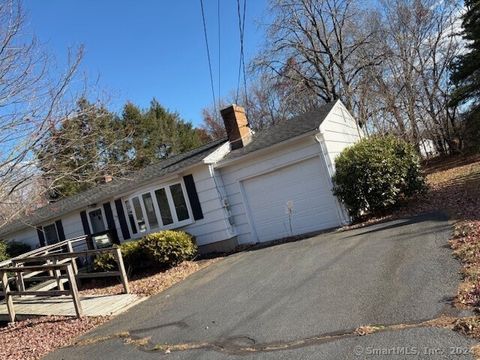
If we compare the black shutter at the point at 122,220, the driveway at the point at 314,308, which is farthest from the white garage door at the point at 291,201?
the black shutter at the point at 122,220

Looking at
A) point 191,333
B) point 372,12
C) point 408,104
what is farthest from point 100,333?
point 372,12

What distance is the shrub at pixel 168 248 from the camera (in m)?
12.5

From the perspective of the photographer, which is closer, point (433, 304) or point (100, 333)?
point (433, 304)

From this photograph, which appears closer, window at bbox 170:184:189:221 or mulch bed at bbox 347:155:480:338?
mulch bed at bbox 347:155:480:338

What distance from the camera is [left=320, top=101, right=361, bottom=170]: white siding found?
43.2ft

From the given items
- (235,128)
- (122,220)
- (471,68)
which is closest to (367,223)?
(235,128)

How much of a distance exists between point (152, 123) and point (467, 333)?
36.9 metres

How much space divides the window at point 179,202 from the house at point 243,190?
0.03 meters

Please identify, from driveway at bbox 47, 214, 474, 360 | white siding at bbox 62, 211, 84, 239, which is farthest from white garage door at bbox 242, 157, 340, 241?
white siding at bbox 62, 211, 84, 239

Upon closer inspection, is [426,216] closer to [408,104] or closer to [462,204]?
[462,204]

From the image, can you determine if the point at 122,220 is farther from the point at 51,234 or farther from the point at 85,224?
the point at 51,234

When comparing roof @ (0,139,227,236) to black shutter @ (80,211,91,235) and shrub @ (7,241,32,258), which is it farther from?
shrub @ (7,241,32,258)

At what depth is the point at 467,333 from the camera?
4.06 metres

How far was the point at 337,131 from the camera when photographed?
49.6 feet
